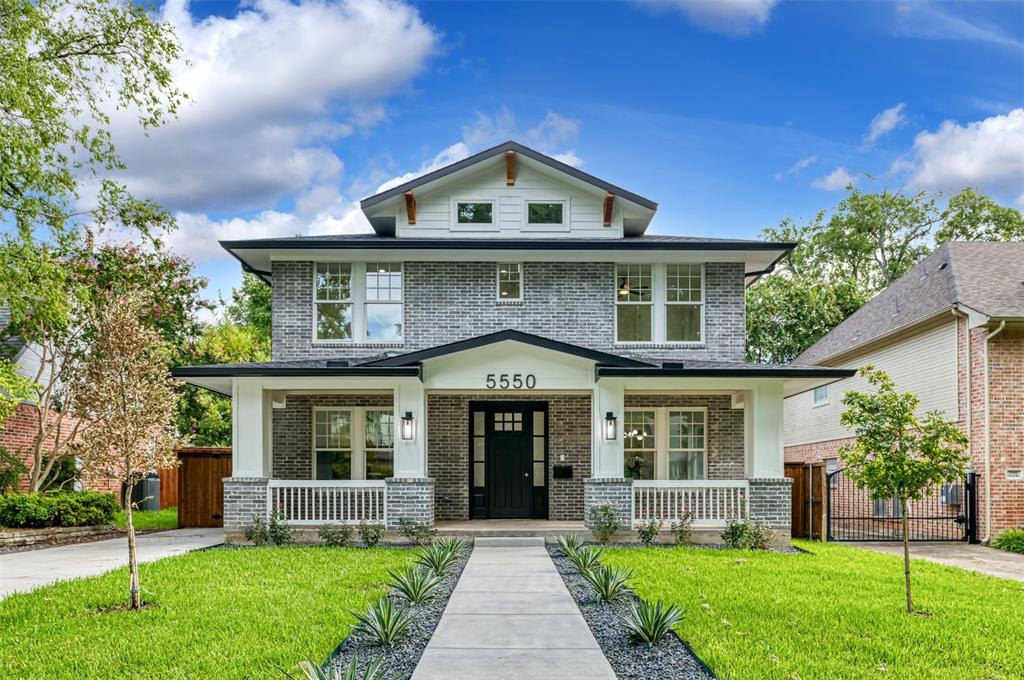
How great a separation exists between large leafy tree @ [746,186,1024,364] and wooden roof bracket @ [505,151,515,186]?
17927 mm

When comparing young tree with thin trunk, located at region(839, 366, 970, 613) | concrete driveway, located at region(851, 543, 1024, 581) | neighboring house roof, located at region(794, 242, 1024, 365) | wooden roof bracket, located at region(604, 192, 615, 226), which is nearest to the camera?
young tree with thin trunk, located at region(839, 366, 970, 613)

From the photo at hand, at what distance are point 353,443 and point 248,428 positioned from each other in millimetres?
2559

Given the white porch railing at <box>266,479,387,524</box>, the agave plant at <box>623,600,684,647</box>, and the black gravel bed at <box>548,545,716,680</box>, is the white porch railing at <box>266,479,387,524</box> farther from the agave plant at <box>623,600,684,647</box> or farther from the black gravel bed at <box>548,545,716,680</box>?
the agave plant at <box>623,600,684,647</box>

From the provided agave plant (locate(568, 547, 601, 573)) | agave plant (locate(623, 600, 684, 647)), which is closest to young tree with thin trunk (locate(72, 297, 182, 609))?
agave plant (locate(623, 600, 684, 647))

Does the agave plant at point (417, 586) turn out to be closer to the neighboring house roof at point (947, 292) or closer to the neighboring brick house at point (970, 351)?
the neighboring brick house at point (970, 351)

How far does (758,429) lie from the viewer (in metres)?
14.5

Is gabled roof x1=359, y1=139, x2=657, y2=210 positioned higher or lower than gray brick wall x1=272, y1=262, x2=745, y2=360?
higher

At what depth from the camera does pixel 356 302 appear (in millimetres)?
16219

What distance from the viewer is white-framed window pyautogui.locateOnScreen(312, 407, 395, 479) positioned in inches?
645

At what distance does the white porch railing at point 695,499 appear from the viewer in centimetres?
1437

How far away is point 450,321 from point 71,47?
8.40 meters

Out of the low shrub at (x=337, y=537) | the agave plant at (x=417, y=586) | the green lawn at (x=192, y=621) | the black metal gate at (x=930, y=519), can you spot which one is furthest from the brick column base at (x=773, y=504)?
the agave plant at (x=417, y=586)

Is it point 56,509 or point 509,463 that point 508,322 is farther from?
point 56,509

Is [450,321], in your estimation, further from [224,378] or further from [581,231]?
[224,378]
